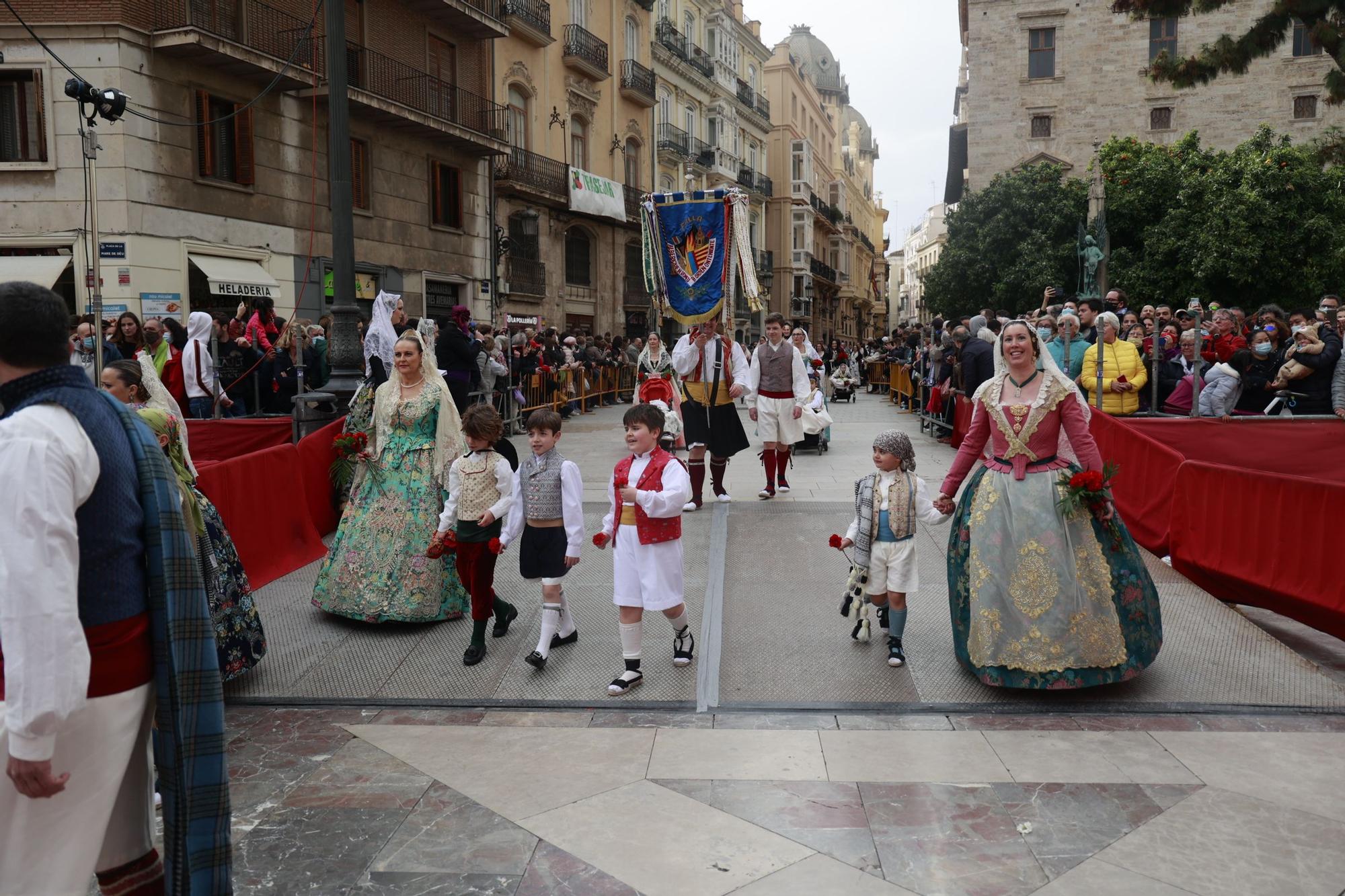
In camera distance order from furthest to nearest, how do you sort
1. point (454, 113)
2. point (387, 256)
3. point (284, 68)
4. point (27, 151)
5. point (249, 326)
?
point (454, 113) → point (387, 256) → point (284, 68) → point (27, 151) → point (249, 326)

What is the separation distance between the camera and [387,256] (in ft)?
70.1

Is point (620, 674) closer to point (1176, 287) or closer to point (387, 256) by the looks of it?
point (387, 256)

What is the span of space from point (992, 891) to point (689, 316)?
24.6 feet

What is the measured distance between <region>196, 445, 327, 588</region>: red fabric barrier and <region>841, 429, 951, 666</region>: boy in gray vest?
383 cm

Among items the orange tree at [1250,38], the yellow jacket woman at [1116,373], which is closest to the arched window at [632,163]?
the orange tree at [1250,38]

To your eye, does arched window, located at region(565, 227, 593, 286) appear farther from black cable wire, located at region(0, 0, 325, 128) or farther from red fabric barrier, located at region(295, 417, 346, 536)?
red fabric barrier, located at region(295, 417, 346, 536)

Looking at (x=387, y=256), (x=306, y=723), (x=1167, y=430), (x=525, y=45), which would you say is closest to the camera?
(x=306, y=723)

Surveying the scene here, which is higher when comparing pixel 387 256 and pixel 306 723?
pixel 387 256

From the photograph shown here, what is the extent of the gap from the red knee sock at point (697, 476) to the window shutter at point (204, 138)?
11.2m

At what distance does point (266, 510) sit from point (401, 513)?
1.54 m

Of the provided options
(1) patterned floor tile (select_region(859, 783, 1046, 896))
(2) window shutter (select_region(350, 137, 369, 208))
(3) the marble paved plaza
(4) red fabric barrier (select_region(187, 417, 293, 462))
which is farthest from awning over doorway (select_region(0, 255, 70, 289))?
(1) patterned floor tile (select_region(859, 783, 1046, 896))

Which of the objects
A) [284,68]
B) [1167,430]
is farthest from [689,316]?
[284,68]

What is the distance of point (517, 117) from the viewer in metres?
27.3

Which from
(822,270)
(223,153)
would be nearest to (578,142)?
(223,153)
